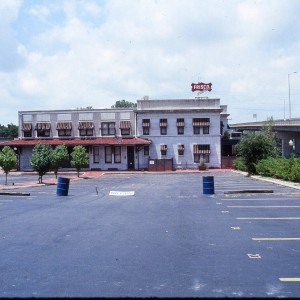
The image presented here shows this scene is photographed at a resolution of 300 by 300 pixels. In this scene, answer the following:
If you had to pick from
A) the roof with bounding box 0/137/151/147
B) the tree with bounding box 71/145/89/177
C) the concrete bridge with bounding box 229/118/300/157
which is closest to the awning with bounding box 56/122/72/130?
the roof with bounding box 0/137/151/147

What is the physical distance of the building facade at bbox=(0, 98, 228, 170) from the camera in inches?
2004

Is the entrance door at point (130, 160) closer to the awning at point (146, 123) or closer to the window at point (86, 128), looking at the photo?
the awning at point (146, 123)

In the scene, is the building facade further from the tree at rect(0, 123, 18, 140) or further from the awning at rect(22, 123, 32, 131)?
the tree at rect(0, 123, 18, 140)

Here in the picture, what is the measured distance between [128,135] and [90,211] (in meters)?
36.1

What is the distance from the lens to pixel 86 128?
52062mm

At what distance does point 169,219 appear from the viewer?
13938 mm

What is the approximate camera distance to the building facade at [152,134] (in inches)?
2004

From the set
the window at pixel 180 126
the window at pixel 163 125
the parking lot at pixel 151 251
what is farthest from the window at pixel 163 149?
the parking lot at pixel 151 251

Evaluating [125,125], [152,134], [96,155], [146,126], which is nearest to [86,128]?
[96,155]

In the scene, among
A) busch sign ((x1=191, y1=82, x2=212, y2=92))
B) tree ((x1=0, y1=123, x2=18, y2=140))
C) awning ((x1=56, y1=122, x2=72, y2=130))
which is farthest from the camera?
tree ((x1=0, y1=123, x2=18, y2=140))

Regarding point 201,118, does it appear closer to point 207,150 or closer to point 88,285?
point 207,150

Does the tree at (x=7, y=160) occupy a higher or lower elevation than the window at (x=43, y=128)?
lower

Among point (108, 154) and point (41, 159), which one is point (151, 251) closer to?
point (41, 159)

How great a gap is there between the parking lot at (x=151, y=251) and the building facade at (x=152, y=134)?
3357 centimetres
